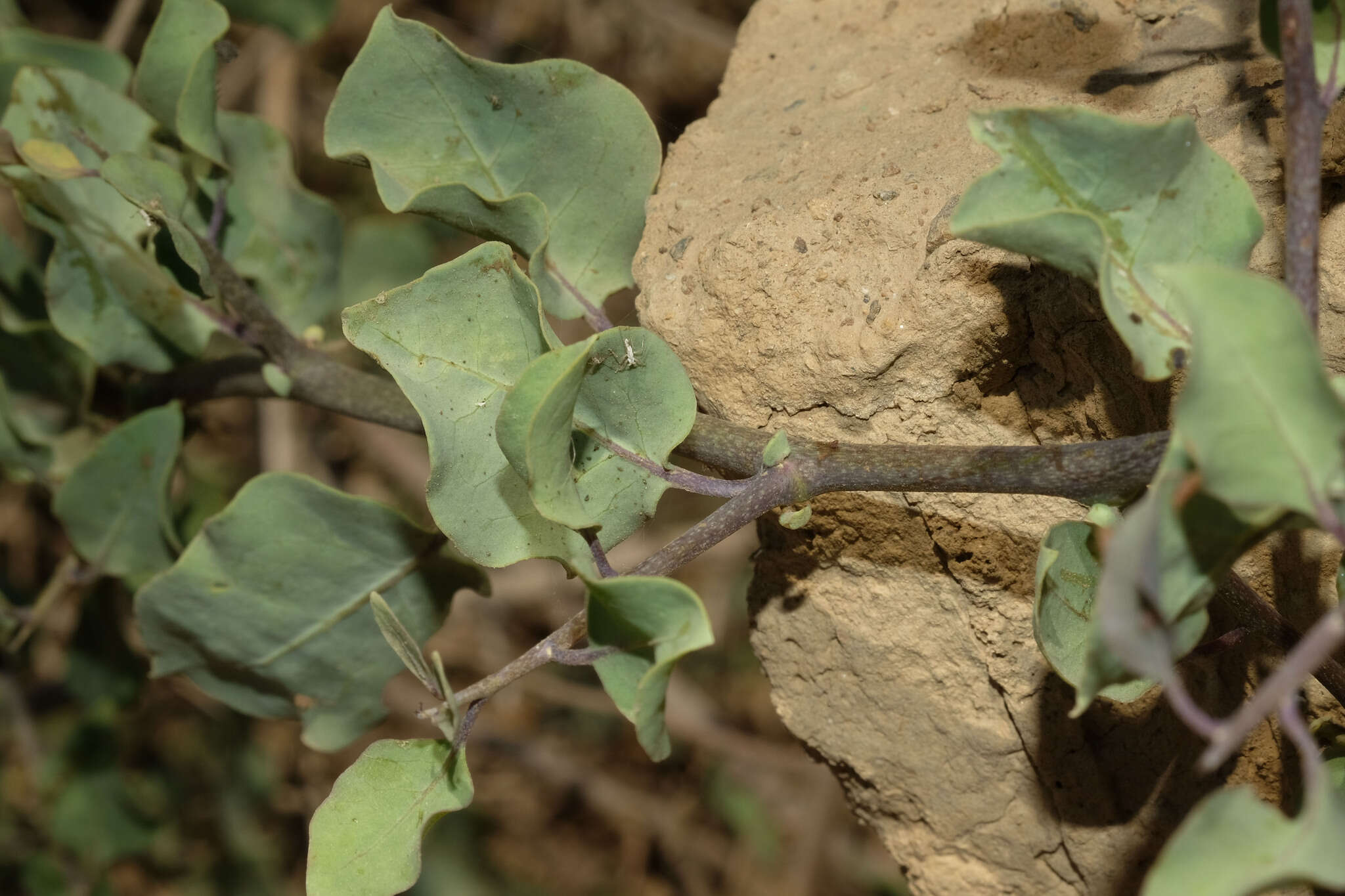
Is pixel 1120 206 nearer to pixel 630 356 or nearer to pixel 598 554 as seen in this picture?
pixel 630 356

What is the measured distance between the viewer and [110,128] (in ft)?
4.50

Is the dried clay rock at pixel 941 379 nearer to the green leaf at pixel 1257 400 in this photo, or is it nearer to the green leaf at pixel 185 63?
the green leaf at pixel 1257 400

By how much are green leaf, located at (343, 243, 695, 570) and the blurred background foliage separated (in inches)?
65.8

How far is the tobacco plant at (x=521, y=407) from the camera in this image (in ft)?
2.02

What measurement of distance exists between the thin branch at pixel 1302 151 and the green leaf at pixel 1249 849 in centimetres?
33

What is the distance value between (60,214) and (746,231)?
81 centimetres

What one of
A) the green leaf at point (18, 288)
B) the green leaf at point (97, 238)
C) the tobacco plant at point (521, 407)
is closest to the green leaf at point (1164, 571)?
the tobacco plant at point (521, 407)

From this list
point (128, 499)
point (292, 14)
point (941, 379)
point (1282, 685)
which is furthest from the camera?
point (292, 14)

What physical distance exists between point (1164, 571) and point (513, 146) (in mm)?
725

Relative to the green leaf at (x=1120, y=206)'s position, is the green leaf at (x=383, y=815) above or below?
below

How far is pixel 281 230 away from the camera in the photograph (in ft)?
4.97

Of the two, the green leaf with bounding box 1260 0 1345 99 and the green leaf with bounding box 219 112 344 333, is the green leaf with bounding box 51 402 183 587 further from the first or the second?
the green leaf with bounding box 1260 0 1345 99

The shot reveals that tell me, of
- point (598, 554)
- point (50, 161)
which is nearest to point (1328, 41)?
point (598, 554)

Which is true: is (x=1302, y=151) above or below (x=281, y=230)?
above
